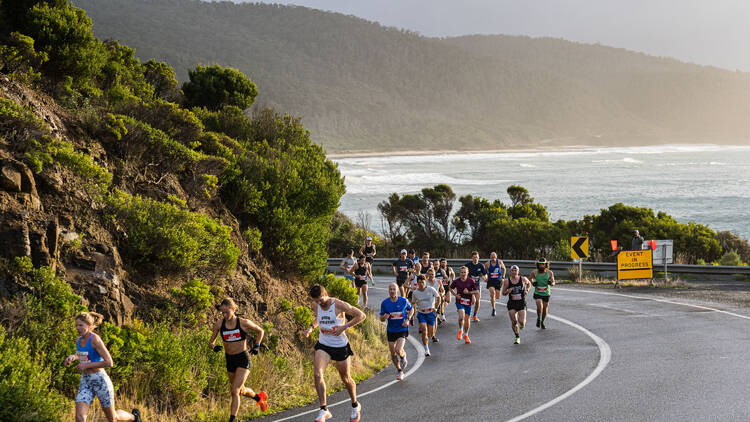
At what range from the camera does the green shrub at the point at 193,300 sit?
36.0ft

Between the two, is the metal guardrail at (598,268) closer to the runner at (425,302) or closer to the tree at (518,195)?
the tree at (518,195)

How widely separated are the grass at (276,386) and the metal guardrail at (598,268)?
1522 cm

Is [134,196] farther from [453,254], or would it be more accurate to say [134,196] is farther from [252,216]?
[453,254]

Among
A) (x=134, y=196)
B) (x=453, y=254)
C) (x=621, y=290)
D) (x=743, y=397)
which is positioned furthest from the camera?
(x=453, y=254)

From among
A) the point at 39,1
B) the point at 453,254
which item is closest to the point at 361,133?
the point at 453,254

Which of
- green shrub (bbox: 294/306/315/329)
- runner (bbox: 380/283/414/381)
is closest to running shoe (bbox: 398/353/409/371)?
runner (bbox: 380/283/414/381)

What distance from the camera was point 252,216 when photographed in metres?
15.9

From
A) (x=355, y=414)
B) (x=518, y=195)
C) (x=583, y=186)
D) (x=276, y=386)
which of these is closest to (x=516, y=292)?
(x=276, y=386)

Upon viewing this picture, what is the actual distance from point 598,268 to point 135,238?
21138mm

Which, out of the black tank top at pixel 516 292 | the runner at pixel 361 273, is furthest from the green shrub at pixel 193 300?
the runner at pixel 361 273

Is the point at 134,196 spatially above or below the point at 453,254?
above

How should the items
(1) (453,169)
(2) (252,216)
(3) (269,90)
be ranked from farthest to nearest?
(3) (269,90) < (1) (453,169) < (2) (252,216)

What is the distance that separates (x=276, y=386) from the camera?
34.7 ft

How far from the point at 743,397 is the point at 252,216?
1125cm
